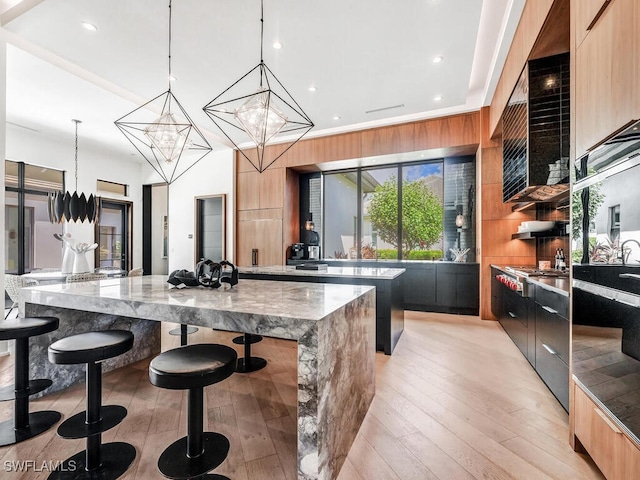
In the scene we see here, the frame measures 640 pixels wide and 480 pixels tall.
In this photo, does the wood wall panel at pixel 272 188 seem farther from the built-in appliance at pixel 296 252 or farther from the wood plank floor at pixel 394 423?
the wood plank floor at pixel 394 423

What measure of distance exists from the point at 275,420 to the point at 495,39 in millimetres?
4354

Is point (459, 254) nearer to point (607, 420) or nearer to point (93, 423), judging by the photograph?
point (607, 420)

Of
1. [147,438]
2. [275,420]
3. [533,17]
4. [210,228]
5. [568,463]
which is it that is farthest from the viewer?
[210,228]

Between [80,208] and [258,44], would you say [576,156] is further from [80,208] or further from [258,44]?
[80,208]

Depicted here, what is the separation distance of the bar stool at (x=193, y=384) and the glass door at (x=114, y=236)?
7.35 meters

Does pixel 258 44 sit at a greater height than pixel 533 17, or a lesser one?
greater

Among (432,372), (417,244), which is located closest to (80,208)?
(432,372)

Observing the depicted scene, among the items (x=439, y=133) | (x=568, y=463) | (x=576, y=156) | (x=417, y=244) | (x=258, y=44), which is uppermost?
(x=258, y=44)

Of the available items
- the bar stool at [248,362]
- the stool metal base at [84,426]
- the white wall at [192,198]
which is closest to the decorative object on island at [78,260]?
the white wall at [192,198]

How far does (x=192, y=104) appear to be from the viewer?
4.86 metres

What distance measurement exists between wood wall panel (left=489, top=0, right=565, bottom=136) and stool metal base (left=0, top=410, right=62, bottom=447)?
4.35 metres

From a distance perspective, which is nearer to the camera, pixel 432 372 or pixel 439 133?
pixel 432 372

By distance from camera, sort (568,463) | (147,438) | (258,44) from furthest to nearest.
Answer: (258,44) < (147,438) < (568,463)

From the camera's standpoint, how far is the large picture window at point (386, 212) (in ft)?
19.0
